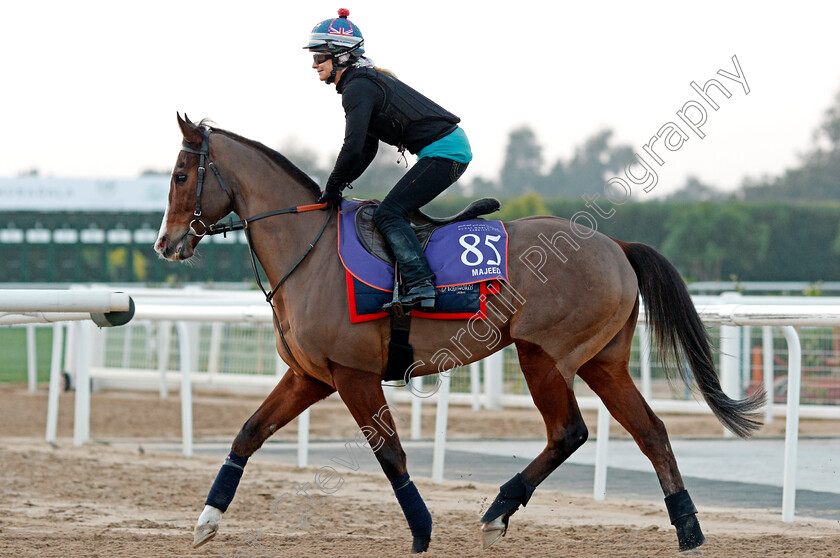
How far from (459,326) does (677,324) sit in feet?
3.75

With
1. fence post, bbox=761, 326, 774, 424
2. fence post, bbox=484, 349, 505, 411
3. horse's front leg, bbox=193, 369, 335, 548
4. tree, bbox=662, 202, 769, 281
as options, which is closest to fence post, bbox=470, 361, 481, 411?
fence post, bbox=484, 349, 505, 411

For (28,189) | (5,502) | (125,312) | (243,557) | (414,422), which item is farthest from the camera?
(28,189)

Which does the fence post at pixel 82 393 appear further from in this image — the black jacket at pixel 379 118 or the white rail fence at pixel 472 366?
the black jacket at pixel 379 118

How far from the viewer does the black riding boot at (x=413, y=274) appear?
462 centimetres

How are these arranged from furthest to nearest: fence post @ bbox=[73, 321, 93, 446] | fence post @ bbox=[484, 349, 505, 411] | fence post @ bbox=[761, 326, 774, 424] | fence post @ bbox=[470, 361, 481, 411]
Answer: fence post @ bbox=[484, 349, 505, 411] → fence post @ bbox=[470, 361, 481, 411] → fence post @ bbox=[761, 326, 774, 424] → fence post @ bbox=[73, 321, 93, 446]

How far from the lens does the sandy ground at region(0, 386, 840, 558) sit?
471cm

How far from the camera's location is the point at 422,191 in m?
4.91

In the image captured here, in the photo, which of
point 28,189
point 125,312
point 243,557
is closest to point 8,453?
point 243,557

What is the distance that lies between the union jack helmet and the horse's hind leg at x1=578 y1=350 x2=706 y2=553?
1.93 m

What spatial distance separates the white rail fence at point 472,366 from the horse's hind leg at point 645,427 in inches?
21.5

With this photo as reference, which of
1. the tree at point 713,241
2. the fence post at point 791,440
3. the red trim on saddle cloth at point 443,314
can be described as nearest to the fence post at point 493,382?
the fence post at point 791,440

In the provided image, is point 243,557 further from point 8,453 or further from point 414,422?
point 414,422

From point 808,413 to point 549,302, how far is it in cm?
589

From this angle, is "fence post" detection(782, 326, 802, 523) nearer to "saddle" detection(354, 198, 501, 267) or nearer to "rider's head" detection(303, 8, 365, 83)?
"saddle" detection(354, 198, 501, 267)
